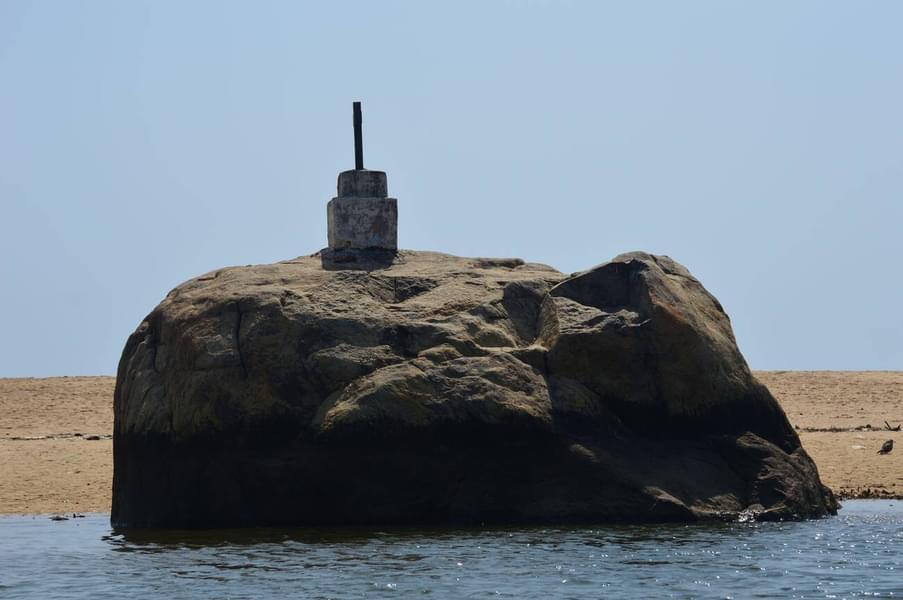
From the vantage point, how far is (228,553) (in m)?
14.6

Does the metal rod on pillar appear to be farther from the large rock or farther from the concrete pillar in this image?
the large rock

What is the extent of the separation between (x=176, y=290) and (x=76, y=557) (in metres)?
3.95

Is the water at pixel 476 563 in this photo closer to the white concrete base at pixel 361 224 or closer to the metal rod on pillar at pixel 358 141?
the white concrete base at pixel 361 224

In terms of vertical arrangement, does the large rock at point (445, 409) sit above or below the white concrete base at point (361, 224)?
below

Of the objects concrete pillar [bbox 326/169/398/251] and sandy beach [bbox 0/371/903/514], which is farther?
sandy beach [bbox 0/371/903/514]

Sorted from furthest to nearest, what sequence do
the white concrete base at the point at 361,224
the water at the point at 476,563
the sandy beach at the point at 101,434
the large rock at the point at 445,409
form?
the sandy beach at the point at 101,434, the white concrete base at the point at 361,224, the large rock at the point at 445,409, the water at the point at 476,563

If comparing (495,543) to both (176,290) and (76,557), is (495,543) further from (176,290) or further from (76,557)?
(176,290)

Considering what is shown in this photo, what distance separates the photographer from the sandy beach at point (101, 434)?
68.4 ft

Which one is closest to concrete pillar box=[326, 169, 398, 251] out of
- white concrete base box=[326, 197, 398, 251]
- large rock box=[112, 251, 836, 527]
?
white concrete base box=[326, 197, 398, 251]

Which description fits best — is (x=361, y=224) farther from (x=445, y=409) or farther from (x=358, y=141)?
(x=445, y=409)

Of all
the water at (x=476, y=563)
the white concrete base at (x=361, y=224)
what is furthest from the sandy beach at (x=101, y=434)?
the white concrete base at (x=361, y=224)

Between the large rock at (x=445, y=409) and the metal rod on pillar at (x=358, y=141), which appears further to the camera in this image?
the metal rod on pillar at (x=358, y=141)

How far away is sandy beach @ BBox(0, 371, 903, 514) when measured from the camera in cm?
2086

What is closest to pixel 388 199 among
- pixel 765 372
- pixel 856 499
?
pixel 856 499
